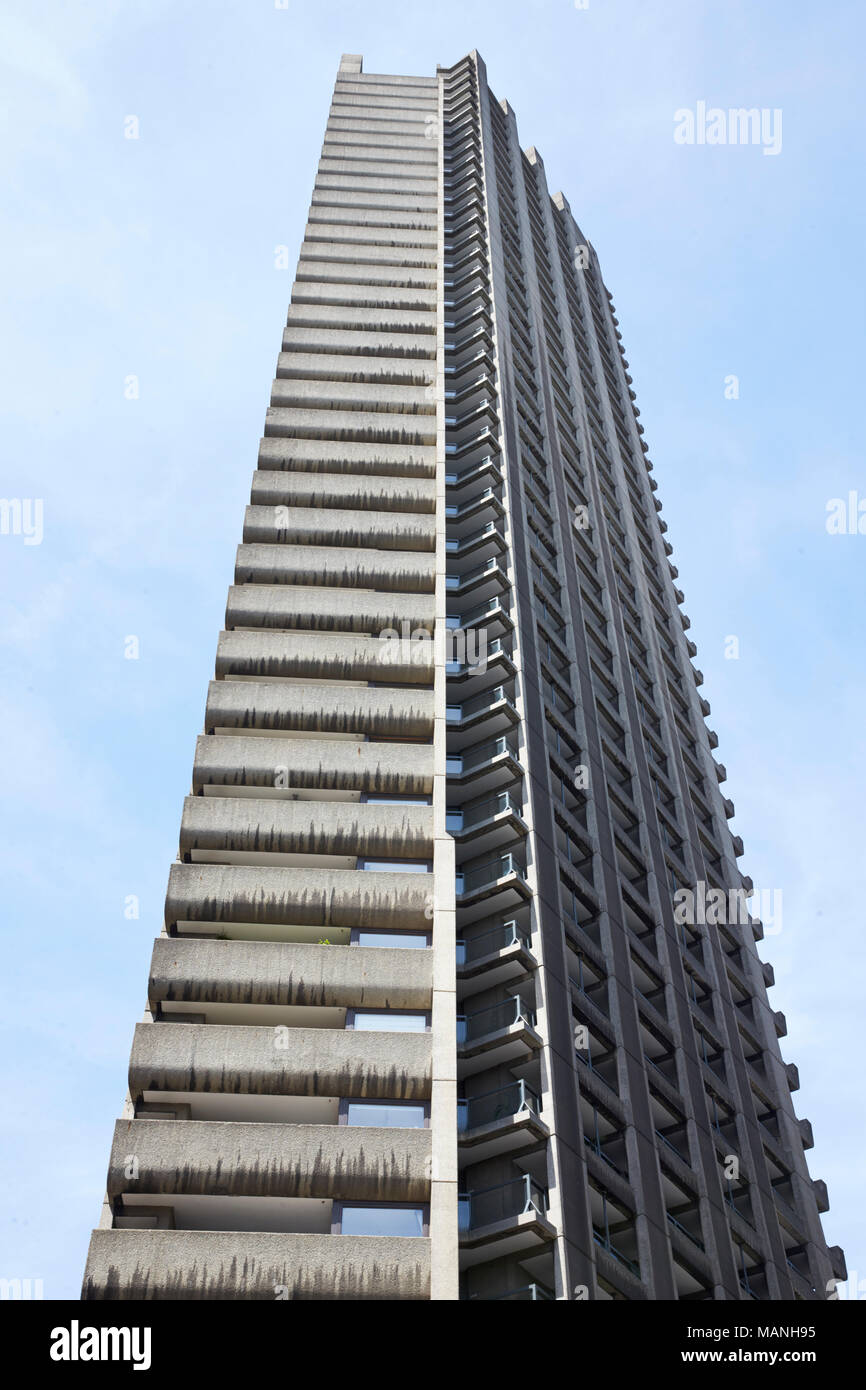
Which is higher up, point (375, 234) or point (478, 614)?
Result: point (375, 234)

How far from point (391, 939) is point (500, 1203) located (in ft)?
28.2

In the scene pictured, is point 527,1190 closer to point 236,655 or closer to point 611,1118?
point 611,1118

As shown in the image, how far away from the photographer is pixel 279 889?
43.3 meters

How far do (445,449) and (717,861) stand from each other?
24572 mm

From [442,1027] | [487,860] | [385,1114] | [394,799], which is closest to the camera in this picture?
[385,1114]

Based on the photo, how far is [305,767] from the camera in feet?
156

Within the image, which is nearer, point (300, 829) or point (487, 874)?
point (300, 829)

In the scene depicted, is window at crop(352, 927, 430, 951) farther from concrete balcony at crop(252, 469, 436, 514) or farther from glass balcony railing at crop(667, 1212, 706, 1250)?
concrete balcony at crop(252, 469, 436, 514)

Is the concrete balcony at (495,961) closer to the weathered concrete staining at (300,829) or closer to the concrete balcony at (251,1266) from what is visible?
the weathered concrete staining at (300,829)

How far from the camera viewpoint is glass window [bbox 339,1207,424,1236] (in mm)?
35281

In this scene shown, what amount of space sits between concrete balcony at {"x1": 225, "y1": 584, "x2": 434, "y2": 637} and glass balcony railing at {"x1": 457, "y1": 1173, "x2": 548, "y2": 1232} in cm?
2240

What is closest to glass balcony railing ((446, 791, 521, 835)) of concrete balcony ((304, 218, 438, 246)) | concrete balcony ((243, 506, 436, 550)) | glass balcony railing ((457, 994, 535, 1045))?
glass balcony railing ((457, 994, 535, 1045))

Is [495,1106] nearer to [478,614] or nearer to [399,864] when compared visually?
[399,864]

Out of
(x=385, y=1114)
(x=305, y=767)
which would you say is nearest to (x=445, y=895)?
(x=385, y=1114)
